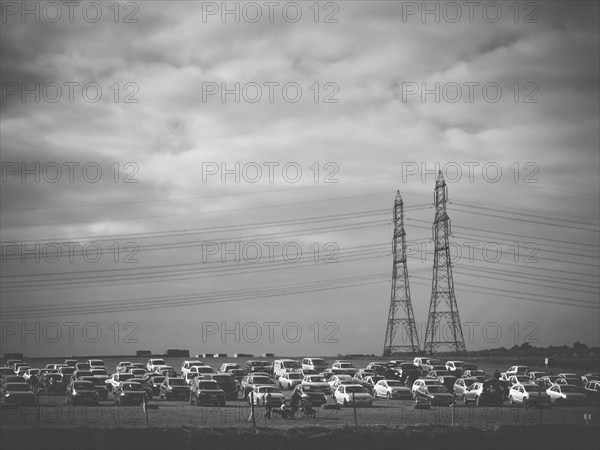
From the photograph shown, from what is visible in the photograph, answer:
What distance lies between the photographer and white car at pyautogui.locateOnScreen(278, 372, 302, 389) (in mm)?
68438

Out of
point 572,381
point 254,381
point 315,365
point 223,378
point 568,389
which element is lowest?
point 568,389

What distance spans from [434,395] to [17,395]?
85.8 ft

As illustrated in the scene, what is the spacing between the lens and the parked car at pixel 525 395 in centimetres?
5706

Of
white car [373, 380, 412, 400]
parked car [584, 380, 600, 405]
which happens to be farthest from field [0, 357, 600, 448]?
parked car [584, 380, 600, 405]

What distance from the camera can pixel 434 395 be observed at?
57.9 metres

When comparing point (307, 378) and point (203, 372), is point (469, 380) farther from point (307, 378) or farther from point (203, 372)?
point (203, 372)

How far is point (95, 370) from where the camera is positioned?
247ft

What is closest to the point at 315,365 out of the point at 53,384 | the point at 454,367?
the point at 454,367

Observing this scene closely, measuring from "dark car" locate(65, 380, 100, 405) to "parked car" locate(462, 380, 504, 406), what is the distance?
80.3 feet

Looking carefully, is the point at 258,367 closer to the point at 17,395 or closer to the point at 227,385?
the point at 227,385

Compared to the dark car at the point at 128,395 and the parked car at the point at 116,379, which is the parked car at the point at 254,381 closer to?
the parked car at the point at 116,379

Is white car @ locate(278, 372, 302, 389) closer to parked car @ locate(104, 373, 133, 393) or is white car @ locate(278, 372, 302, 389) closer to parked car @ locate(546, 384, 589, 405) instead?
parked car @ locate(104, 373, 133, 393)

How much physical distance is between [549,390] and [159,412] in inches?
1080

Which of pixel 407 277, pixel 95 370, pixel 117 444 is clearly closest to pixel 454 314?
pixel 407 277
